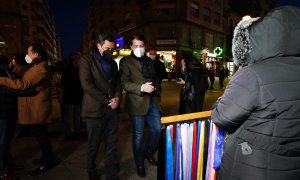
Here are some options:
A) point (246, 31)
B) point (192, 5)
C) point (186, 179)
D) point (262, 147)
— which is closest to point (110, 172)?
point (186, 179)

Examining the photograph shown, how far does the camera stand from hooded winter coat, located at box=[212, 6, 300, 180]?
1.89m

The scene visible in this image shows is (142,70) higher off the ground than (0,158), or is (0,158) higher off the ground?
(142,70)

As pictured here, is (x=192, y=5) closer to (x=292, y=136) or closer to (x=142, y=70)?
(x=142, y=70)

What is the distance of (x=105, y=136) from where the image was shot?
418 cm

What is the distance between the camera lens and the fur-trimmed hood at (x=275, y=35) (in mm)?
1891

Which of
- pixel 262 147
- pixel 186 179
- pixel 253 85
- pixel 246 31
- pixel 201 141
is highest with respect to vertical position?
pixel 246 31

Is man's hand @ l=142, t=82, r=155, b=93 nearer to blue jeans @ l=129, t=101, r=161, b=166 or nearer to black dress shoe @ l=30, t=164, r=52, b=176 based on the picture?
blue jeans @ l=129, t=101, r=161, b=166

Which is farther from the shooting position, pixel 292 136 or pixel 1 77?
pixel 1 77

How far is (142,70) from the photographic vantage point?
4414 mm

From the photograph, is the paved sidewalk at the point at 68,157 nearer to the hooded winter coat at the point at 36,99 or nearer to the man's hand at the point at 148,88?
the hooded winter coat at the point at 36,99

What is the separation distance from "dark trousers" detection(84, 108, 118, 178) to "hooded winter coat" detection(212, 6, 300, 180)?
7.53ft

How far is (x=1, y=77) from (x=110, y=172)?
85.0 inches

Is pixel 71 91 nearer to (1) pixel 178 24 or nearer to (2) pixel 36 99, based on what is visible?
(2) pixel 36 99

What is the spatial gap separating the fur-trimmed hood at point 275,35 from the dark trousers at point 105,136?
254 centimetres
